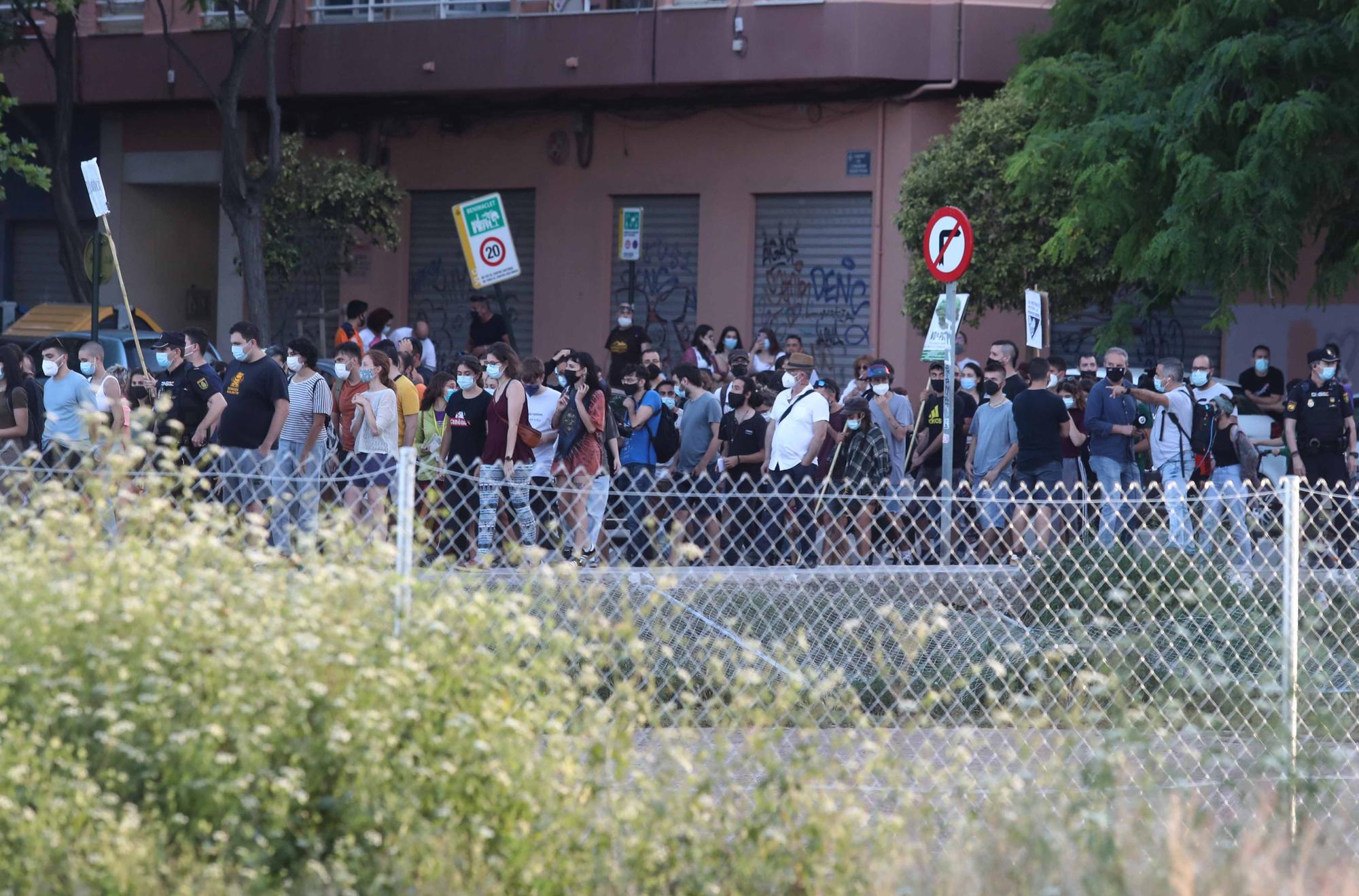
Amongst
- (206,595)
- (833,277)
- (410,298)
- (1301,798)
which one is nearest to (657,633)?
(206,595)

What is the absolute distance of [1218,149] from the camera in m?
16.1

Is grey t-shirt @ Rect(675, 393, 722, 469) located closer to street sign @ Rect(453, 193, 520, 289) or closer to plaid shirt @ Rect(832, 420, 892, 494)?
plaid shirt @ Rect(832, 420, 892, 494)

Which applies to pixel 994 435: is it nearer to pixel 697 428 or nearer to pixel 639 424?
pixel 697 428

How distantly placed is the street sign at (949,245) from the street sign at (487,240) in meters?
5.31

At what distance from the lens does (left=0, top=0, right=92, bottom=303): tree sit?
23938 millimetres

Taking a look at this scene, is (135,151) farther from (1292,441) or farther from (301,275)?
(1292,441)

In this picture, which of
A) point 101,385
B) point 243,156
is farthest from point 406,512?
point 243,156

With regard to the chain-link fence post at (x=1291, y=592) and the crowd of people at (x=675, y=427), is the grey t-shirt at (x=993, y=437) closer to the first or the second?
the crowd of people at (x=675, y=427)

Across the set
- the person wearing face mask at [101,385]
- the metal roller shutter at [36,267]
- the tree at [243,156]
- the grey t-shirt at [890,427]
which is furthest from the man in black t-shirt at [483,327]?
the metal roller shutter at [36,267]

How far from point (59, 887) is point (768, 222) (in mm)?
19955

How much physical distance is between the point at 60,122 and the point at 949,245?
17.0 metres

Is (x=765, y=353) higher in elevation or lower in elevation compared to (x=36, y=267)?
lower

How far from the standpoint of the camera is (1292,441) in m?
14.1

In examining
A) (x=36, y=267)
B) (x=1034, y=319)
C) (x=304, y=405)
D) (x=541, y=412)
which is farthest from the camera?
(x=36, y=267)
